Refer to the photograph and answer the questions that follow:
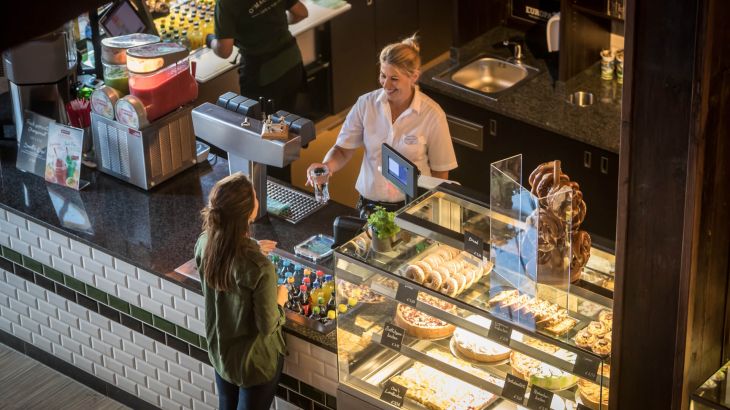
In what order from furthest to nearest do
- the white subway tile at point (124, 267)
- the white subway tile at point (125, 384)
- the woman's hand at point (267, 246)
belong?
1. the white subway tile at point (125, 384)
2. the white subway tile at point (124, 267)
3. the woman's hand at point (267, 246)

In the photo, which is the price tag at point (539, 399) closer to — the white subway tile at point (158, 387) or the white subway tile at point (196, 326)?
the white subway tile at point (196, 326)

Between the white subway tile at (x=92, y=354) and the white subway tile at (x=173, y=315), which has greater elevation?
the white subway tile at (x=173, y=315)

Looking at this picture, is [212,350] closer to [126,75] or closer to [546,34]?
[126,75]

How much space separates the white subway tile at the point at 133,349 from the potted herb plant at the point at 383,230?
6.21 feet

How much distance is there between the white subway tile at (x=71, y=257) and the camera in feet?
15.5

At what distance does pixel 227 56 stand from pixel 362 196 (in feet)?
6.70

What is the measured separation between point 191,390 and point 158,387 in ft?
0.81

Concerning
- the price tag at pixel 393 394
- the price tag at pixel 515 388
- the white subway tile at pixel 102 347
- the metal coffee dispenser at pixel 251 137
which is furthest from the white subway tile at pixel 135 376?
the price tag at pixel 515 388

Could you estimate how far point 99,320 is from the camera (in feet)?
16.0

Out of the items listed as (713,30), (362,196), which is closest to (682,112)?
(713,30)

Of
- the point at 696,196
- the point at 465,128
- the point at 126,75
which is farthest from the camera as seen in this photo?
the point at 465,128

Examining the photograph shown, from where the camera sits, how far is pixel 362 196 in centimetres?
501

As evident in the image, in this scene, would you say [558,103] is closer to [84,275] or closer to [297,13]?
[297,13]

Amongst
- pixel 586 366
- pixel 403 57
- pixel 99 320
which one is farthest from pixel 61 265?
pixel 586 366
